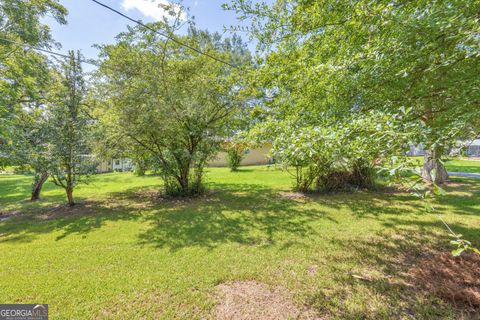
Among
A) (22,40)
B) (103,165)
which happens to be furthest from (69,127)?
(103,165)

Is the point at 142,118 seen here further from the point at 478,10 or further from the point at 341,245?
the point at 478,10

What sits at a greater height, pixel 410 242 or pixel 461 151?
pixel 461 151

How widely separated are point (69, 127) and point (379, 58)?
7.34 metres

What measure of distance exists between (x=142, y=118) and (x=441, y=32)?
6.08m

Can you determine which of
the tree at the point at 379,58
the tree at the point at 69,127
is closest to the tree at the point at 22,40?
the tree at the point at 69,127

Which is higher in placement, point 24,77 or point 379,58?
point 24,77

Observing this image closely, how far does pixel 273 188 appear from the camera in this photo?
9023 millimetres

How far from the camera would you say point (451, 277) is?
2.74m

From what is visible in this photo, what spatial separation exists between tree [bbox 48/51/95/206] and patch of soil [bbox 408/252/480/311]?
7.86 m

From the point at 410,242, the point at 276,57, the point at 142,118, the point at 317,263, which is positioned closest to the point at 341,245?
the point at 317,263

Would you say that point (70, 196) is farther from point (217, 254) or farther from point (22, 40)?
point (217, 254)

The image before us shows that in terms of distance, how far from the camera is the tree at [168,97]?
608 centimetres

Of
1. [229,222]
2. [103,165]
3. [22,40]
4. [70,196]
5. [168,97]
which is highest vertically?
[22,40]

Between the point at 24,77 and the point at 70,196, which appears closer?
the point at 70,196
